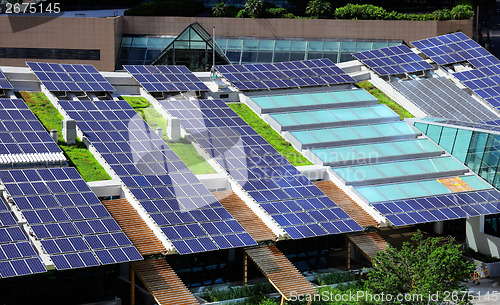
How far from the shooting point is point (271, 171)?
67.9 meters

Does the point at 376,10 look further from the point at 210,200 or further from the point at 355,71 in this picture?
the point at 210,200

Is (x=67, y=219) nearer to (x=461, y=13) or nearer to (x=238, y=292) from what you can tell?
(x=238, y=292)

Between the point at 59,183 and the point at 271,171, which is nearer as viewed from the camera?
the point at 59,183

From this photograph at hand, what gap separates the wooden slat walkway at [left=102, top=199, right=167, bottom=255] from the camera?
191ft

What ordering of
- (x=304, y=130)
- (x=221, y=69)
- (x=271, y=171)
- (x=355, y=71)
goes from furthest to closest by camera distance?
(x=355, y=71)
(x=221, y=69)
(x=304, y=130)
(x=271, y=171)

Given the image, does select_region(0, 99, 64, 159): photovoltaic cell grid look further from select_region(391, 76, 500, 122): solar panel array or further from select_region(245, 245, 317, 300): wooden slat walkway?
select_region(391, 76, 500, 122): solar panel array

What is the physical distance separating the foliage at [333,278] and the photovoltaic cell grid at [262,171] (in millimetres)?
3342

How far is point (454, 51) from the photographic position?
94812 millimetres

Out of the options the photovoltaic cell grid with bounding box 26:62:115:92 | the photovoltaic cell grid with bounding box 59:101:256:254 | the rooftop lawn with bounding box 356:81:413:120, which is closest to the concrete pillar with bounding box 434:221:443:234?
the rooftop lawn with bounding box 356:81:413:120

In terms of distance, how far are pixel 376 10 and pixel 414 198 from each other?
4267cm

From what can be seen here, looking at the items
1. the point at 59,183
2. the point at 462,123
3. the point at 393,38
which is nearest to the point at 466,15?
the point at 393,38

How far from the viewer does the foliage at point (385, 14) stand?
10531cm

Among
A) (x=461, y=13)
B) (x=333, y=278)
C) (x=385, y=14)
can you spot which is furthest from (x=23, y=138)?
(x=461, y=13)

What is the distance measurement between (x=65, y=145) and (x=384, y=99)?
3263 cm
